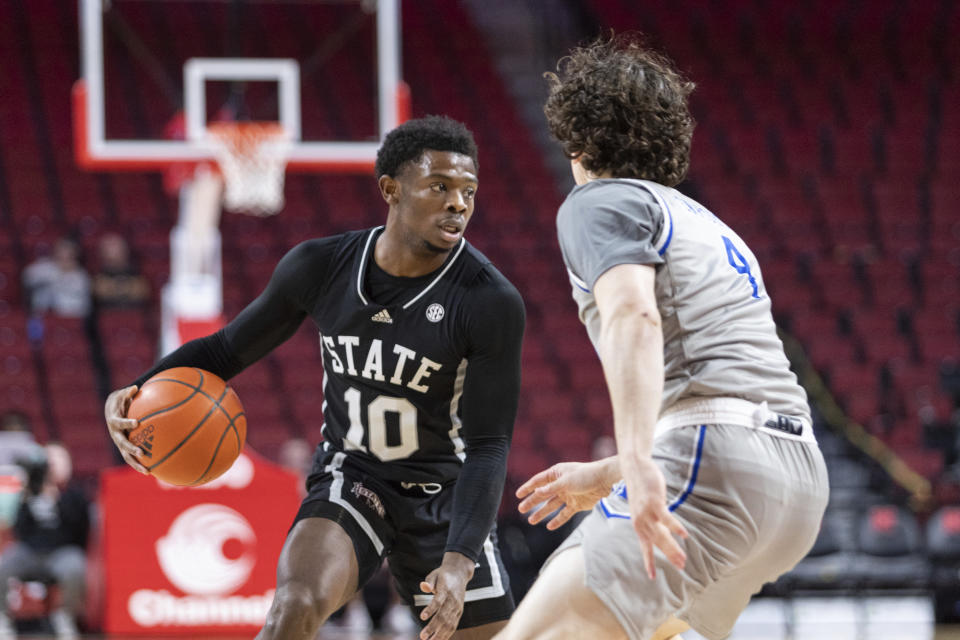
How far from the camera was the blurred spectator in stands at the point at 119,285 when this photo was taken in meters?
11.6

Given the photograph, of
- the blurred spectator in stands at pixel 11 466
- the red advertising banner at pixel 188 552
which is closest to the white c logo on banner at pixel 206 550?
the red advertising banner at pixel 188 552

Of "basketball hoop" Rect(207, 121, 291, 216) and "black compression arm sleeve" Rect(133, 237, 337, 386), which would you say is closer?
"black compression arm sleeve" Rect(133, 237, 337, 386)

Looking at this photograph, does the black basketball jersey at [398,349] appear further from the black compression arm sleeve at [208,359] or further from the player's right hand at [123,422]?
the player's right hand at [123,422]

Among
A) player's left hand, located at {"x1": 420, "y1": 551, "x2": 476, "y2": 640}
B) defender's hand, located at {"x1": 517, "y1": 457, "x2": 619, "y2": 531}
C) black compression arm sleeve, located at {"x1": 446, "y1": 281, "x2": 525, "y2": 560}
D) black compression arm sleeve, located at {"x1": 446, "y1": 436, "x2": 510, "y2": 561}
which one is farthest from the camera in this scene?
black compression arm sleeve, located at {"x1": 446, "y1": 281, "x2": 525, "y2": 560}

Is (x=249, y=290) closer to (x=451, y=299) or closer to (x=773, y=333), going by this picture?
(x=451, y=299)

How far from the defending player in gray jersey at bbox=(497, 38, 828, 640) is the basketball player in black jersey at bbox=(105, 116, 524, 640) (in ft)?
2.71

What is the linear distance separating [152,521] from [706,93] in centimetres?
1076

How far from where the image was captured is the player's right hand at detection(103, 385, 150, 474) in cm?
364

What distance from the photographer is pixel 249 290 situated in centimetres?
1267

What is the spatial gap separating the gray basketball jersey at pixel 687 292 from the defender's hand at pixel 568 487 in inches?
16.4

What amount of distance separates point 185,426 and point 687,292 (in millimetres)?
1654

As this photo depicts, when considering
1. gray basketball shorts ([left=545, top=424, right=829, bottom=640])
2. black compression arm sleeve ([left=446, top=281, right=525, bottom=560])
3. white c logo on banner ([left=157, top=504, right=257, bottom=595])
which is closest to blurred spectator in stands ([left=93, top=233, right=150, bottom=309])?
white c logo on banner ([left=157, top=504, right=257, bottom=595])

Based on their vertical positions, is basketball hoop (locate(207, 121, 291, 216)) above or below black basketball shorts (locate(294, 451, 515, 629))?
above

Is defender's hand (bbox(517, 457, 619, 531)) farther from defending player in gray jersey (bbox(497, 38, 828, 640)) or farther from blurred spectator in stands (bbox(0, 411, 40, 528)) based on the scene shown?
blurred spectator in stands (bbox(0, 411, 40, 528))
